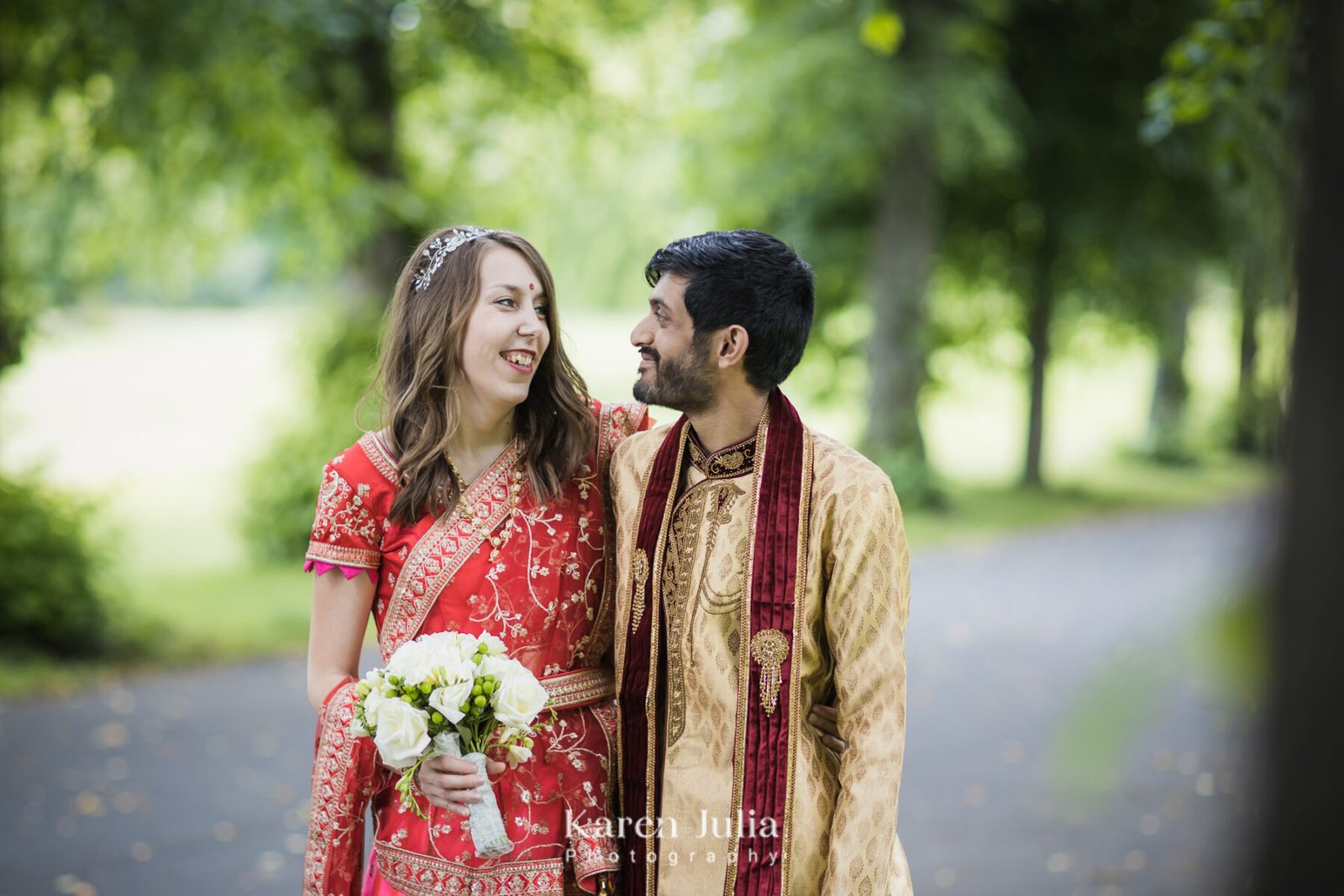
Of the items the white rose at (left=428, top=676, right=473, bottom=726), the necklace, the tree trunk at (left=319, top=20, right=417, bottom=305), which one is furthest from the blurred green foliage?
the white rose at (left=428, top=676, right=473, bottom=726)

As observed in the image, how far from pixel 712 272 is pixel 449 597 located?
0.86 m

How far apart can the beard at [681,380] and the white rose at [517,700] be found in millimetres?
618

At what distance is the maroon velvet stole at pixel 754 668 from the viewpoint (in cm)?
249

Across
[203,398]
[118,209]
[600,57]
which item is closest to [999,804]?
Result: [118,209]

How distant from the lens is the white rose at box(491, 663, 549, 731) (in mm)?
2236

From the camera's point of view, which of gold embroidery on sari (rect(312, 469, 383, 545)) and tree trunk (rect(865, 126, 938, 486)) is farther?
tree trunk (rect(865, 126, 938, 486))

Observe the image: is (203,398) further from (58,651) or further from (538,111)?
(58,651)

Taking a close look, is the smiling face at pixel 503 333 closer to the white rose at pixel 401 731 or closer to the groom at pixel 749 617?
the groom at pixel 749 617

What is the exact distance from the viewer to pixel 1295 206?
76cm

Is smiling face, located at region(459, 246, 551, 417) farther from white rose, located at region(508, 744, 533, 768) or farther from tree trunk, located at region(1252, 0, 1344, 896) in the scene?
tree trunk, located at region(1252, 0, 1344, 896)

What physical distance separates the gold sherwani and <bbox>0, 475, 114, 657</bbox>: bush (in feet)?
24.4

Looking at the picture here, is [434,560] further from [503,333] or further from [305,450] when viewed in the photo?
[305,450]

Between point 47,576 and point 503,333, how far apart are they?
743cm

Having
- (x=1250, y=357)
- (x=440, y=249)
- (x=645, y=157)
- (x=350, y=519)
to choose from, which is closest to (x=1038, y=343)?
(x=645, y=157)
